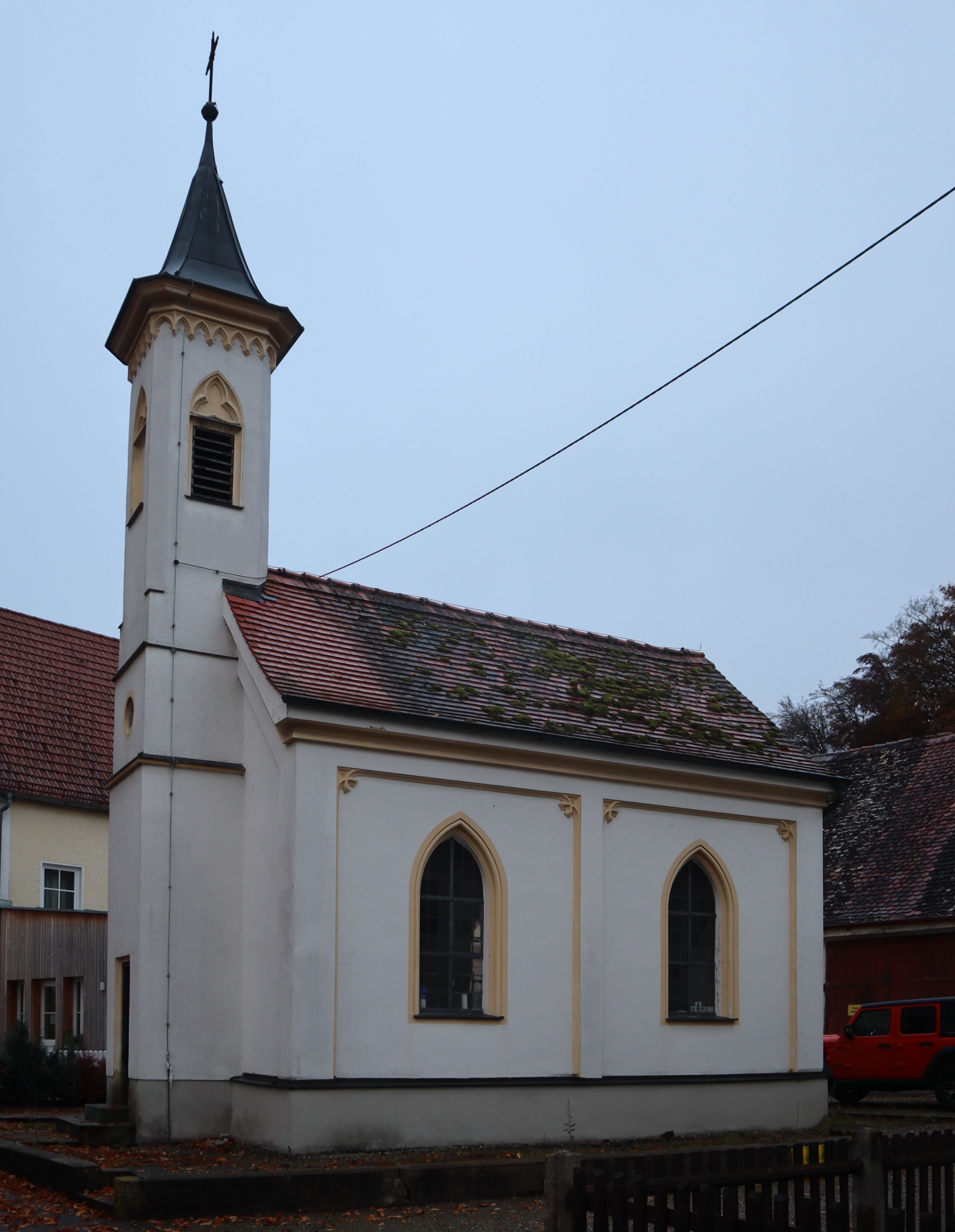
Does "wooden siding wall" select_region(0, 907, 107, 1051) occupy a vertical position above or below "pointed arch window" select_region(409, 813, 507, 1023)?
below

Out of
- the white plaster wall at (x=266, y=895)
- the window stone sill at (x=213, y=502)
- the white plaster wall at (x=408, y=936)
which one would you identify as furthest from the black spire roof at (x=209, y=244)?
the white plaster wall at (x=408, y=936)

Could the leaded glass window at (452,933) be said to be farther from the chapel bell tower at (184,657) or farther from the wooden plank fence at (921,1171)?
the wooden plank fence at (921,1171)

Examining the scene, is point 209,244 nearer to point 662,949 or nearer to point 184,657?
point 184,657

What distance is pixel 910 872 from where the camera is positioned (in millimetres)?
27031

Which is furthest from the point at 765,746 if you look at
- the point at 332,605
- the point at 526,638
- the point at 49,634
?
the point at 49,634

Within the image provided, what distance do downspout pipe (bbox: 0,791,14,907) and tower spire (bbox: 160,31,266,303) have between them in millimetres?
11901

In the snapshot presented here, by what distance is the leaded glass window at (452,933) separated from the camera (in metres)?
15.5

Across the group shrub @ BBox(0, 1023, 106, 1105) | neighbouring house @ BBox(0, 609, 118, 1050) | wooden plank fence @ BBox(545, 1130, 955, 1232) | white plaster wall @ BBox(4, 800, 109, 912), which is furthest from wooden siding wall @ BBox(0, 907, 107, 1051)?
wooden plank fence @ BBox(545, 1130, 955, 1232)

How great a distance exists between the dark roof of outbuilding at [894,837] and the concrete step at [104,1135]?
16.7 m

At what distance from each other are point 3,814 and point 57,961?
340 cm

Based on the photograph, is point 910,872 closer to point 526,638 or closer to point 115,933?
point 526,638

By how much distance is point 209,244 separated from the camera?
1848 cm

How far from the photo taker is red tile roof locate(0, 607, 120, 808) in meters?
26.1

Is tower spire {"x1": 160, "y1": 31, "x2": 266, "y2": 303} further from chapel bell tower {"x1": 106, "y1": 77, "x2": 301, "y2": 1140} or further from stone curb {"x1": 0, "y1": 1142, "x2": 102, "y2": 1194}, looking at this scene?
stone curb {"x1": 0, "y1": 1142, "x2": 102, "y2": 1194}
